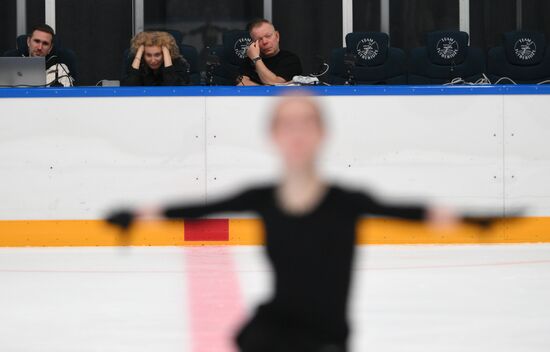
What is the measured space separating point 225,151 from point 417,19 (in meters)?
5.84

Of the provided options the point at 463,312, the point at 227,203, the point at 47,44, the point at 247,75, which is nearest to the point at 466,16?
the point at 247,75

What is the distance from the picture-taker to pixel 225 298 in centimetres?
475

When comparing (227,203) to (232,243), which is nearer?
(227,203)

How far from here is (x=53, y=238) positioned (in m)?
7.29

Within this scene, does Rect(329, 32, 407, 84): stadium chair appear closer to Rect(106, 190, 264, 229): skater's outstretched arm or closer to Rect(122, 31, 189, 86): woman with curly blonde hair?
Rect(122, 31, 189, 86): woman with curly blonde hair

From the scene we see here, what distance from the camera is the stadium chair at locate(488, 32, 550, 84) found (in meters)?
9.79

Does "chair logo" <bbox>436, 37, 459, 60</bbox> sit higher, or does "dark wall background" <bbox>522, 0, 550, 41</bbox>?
"dark wall background" <bbox>522, 0, 550, 41</bbox>

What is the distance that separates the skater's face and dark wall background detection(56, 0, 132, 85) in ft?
37.2

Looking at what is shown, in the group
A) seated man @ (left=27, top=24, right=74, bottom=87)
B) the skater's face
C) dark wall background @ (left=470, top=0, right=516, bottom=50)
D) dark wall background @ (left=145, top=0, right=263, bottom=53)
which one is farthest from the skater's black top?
dark wall background @ (left=470, top=0, right=516, bottom=50)

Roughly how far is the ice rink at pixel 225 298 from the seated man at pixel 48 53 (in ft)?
5.68

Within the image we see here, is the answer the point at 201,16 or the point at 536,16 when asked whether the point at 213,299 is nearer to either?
the point at 201,16

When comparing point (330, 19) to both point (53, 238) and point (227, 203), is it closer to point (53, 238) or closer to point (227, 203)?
point (53, 238)

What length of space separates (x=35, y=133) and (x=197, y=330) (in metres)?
3.87

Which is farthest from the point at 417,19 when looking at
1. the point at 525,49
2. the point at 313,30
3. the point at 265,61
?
the point at 265,61
